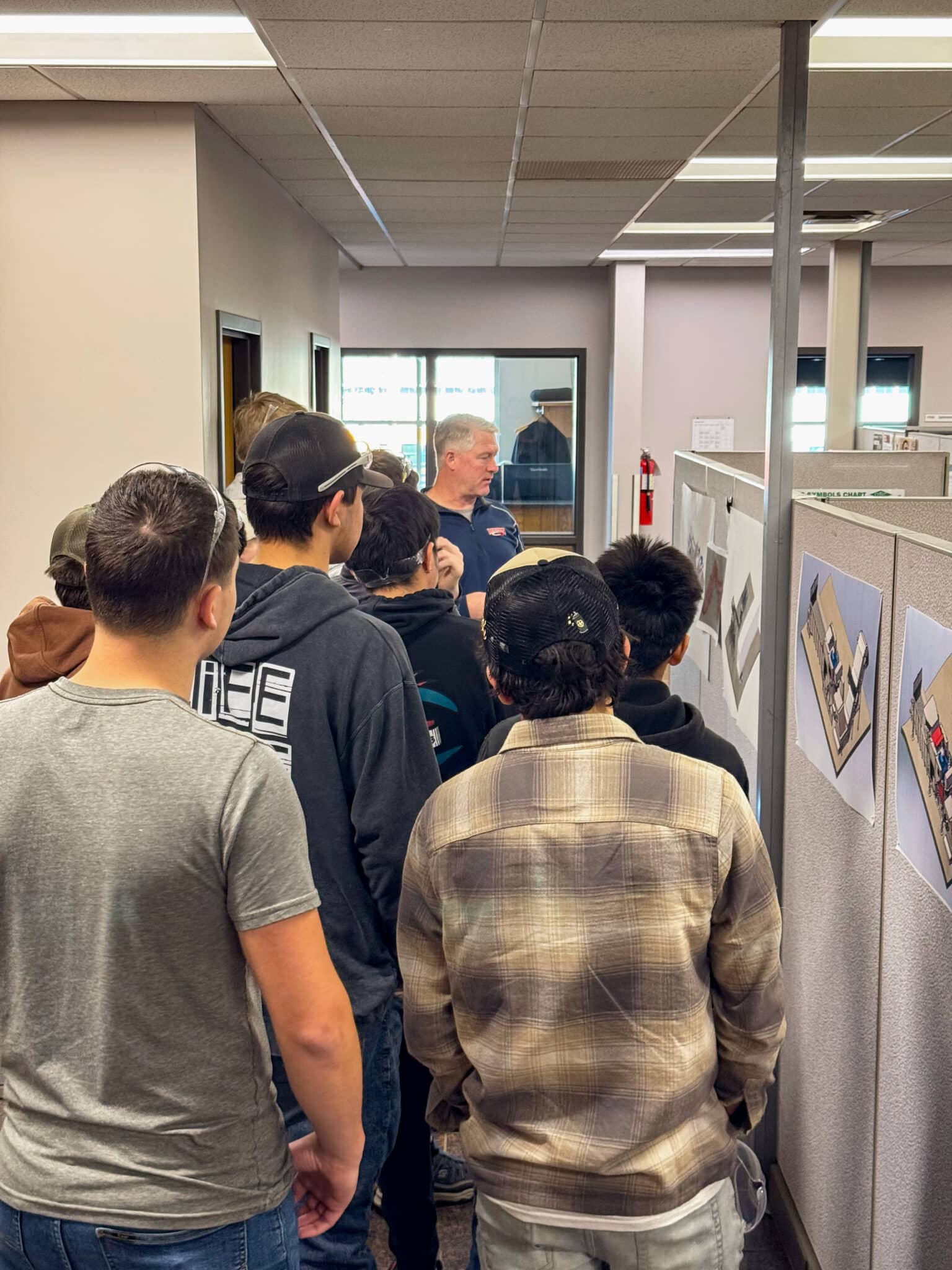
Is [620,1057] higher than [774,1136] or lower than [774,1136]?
higher

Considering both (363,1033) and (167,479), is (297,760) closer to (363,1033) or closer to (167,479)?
(363,1033)

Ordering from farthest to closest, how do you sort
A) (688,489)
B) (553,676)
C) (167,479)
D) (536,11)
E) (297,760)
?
(688,489)
(536,11)
(297,760)
(553,676)
(167,479)

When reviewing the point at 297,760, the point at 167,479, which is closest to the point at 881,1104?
the point at 297,760

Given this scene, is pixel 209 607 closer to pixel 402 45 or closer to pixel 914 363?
pixel 402 45

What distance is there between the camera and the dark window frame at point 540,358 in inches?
388

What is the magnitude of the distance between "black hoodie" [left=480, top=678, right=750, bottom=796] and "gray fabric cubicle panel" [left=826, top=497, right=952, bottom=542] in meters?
0.83

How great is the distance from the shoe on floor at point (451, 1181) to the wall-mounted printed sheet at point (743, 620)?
3.70 feet

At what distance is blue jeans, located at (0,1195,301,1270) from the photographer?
1135 millimetres

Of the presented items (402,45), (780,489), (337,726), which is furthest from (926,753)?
(402,45)

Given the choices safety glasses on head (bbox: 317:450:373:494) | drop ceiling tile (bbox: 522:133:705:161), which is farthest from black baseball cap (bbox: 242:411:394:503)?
drop ceiling tile (bbox: 522:133:705:161)

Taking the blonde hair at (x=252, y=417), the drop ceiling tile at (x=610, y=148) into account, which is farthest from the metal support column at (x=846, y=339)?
the blonde hair at (x=252, y=417)

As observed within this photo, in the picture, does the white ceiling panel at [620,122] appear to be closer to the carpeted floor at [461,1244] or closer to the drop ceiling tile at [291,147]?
the drop ceiling tile at [291,147]

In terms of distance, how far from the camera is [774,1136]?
8.02 ft

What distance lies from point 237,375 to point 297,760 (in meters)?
3.80
